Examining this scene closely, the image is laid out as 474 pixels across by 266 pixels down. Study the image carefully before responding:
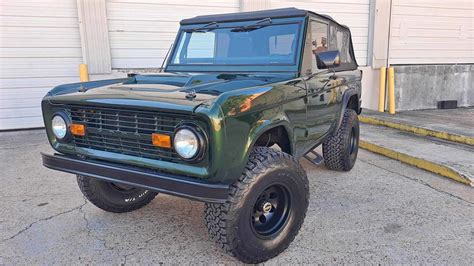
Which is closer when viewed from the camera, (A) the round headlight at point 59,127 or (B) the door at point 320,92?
(A) the round headlight at point 59,127

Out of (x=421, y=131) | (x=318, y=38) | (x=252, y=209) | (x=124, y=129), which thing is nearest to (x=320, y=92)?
(x=318, y=38)

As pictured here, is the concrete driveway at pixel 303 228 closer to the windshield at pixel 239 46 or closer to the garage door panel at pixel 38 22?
the windshield at pixel 239 46

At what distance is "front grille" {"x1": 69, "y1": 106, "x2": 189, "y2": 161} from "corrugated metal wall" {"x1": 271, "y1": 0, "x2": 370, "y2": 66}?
7.49 m

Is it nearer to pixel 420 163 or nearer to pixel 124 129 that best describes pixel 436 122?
pixel 420 163

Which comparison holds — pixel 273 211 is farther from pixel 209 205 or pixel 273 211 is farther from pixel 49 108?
pixel 49 108

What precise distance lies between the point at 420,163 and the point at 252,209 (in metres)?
3.52

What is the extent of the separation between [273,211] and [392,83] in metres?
8.20

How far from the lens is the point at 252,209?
8.26ft

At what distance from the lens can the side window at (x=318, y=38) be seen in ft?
11.6

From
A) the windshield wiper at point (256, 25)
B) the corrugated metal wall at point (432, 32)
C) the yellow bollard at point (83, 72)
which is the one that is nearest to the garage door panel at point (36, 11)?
the yellow bollard at point (83, 72)

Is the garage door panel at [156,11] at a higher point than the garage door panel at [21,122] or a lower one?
higher

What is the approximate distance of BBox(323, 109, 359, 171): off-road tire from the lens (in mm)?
4555

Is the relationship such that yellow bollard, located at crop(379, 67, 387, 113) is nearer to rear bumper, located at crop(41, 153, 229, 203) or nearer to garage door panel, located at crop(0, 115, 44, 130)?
garage door panel, located at crop(0, 115, 44, 130)

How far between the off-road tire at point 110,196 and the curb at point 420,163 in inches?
143
